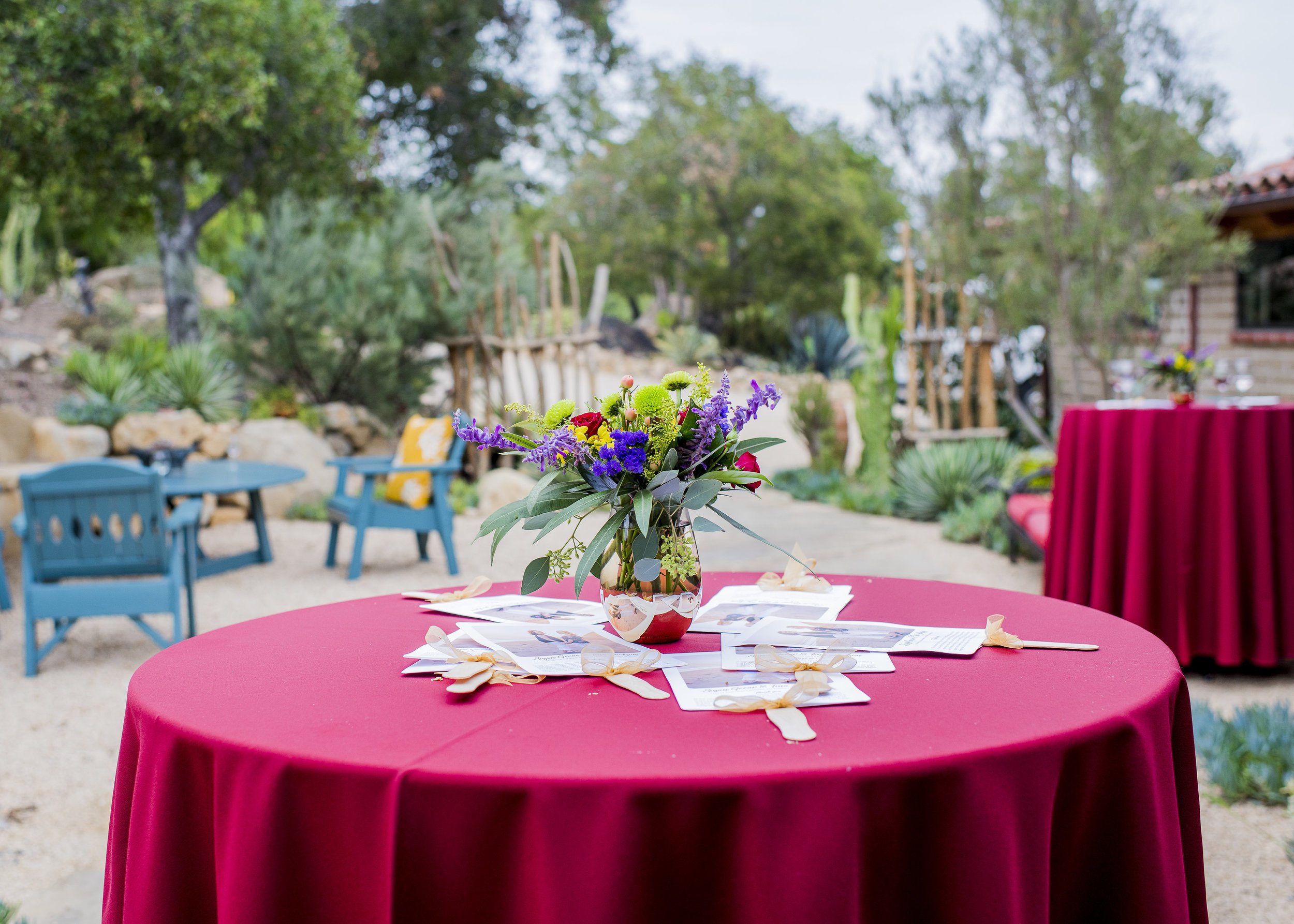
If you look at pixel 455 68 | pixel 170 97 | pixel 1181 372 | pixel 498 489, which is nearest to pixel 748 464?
pixel 1181 372

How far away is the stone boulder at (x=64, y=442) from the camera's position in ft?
26.6

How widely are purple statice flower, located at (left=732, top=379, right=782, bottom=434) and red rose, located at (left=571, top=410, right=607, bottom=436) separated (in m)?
0.22

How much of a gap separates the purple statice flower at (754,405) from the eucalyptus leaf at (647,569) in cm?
27

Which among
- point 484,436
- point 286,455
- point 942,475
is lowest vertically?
point 942,475

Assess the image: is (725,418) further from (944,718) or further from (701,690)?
(944,718)

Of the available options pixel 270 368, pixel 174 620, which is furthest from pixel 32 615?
pixel 270 368

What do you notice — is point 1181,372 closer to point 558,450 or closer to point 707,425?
point 707,425

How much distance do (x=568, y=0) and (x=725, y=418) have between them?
1421 centimetres

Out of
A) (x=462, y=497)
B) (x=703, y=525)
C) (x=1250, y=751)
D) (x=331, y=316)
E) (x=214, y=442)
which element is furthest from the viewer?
(x=331, y=316)

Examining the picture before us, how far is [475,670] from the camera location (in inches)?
60.6

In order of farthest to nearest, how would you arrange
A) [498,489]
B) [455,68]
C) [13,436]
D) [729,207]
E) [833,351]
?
[729,207]
[833,351]
[455,68]
[498,489]
[13,436]

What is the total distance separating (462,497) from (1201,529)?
6408mm

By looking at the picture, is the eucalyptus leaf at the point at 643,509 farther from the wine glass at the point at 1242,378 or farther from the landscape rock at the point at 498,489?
the landscape rock at the point at 498,489

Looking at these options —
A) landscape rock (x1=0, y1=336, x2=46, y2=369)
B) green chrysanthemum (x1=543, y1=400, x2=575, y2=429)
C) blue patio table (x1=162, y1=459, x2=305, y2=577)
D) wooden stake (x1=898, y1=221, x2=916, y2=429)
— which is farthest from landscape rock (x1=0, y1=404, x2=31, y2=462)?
green chrysanthemum (x1=543, y1=400, x2=575, y2=429)
